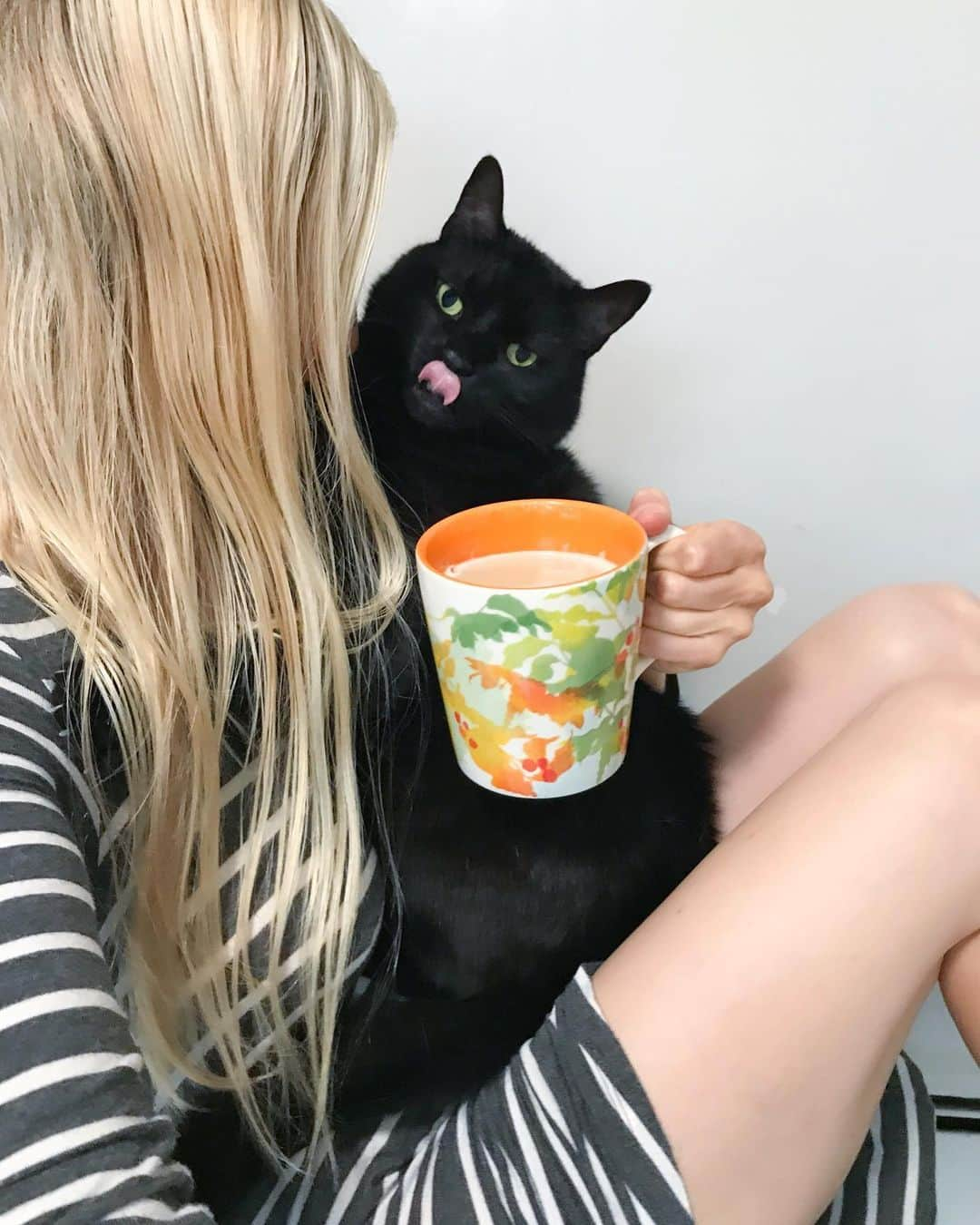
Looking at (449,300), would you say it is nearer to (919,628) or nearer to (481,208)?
(481,208)

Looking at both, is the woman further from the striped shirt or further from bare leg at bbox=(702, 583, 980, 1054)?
bare leg at bbox=(702, 583, 980, 1054)

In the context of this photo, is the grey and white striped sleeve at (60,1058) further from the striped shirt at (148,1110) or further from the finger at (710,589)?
the finger at (710,589)

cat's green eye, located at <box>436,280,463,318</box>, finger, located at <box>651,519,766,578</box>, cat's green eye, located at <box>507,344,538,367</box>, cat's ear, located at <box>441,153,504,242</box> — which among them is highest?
cat's ear, located at <box>441,153,504,242</box>

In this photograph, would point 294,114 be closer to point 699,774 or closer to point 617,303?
point 617,303

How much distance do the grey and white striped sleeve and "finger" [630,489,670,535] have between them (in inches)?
15.5

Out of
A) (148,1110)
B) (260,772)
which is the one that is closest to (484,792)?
(260,772)

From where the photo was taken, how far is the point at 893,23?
0.86m

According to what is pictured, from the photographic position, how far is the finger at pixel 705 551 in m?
0.64

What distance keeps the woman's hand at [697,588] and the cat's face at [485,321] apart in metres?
0.26

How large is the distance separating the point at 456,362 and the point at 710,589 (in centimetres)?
35

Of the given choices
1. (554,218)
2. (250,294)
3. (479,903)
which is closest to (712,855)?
(479,903)

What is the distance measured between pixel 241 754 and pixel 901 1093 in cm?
64

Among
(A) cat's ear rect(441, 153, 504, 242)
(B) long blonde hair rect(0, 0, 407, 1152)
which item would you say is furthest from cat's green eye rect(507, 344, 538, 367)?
(B) long blonde hair rect(0, 0, 407, 1152)

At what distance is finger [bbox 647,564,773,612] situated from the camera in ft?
2.16
